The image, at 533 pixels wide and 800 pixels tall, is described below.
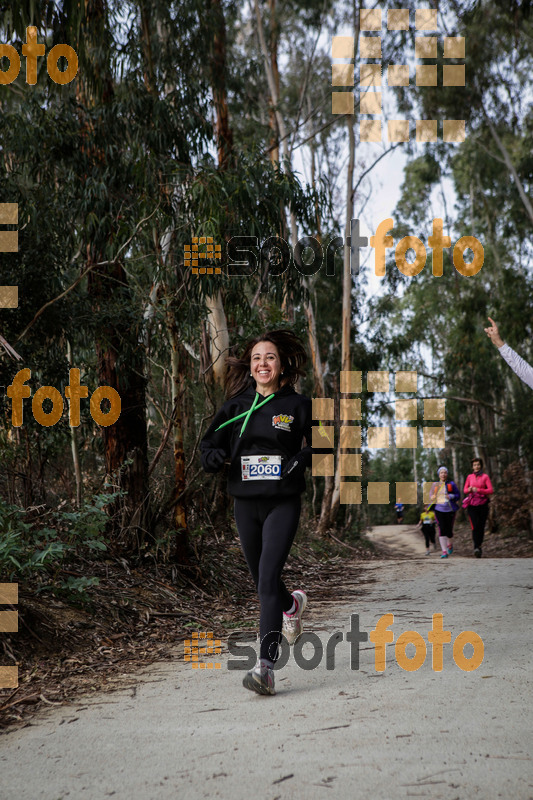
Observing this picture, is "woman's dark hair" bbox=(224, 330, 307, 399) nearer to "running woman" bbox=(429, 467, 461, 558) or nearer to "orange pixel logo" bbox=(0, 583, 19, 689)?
"orange pixel logo" bbox=(0, 583, 19, 689)

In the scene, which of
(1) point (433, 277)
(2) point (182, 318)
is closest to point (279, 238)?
(2) point (182, 318)

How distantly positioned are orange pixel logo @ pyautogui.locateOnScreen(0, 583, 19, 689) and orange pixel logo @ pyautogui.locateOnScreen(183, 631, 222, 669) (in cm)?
101

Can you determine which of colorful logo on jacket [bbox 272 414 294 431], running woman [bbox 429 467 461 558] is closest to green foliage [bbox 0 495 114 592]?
colorful logo on jacket [bbox 272 414 294 431]

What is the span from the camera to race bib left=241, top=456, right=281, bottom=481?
4242 mm

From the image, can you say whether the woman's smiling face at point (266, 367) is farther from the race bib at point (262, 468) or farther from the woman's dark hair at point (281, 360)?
the race bib at point (262, 468)

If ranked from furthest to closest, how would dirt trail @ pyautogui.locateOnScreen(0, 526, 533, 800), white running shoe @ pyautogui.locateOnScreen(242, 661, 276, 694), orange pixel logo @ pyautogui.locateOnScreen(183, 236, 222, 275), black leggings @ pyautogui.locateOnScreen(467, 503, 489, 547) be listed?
black leggings @ pyautogui.locateOnScreen(467, 503, 489, 547)
orange pixel logo @ pyautogui.locateOnScreen(183, 236, 222, 275)
white running shoe @ pyautogui.locateOnScreen(242, 661, 276, 694)
dirt trail @ pyautogui.locateOnScreen(0, 526, 533, 800)

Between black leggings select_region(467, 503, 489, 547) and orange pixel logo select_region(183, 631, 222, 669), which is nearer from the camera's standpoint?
orange pixel logo select_region(183, 631, 222, 669)

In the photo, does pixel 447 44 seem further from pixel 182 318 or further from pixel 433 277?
pixel 182 318

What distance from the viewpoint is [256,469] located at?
4.28 meters

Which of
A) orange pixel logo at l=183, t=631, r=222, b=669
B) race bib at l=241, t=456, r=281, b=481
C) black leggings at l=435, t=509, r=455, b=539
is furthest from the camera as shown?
black leggings at l=435, t=509, r=455, b=539

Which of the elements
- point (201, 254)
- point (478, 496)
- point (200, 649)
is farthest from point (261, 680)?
point (478, 496)

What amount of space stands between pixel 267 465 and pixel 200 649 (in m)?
1.72

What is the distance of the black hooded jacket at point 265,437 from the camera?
14.0 ft

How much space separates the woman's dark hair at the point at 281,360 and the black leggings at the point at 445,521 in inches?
371
